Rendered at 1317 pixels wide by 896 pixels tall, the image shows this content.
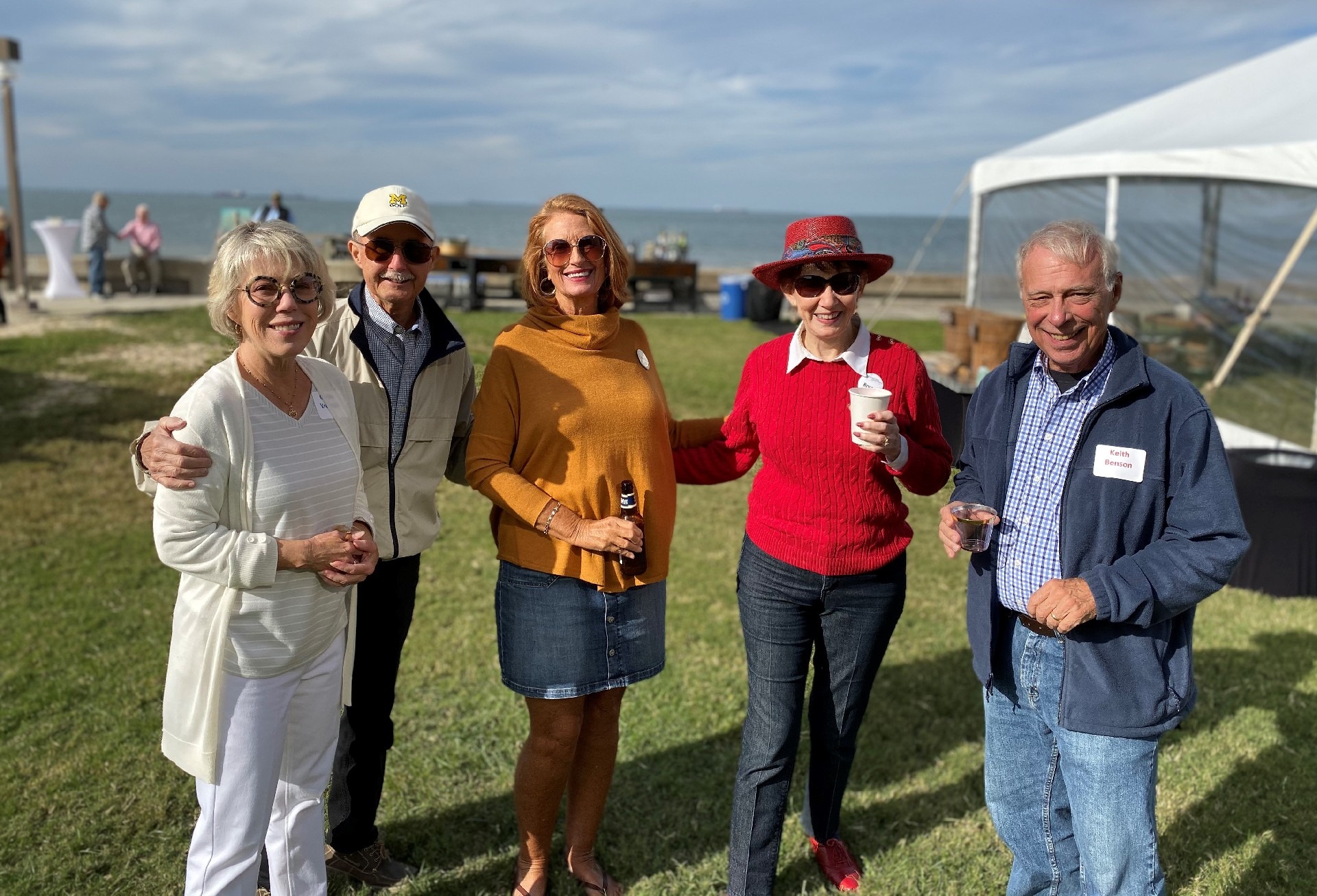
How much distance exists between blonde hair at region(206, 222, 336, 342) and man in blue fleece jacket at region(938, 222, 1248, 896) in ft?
5.43

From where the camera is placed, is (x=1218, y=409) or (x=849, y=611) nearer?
(x=849, y=611)

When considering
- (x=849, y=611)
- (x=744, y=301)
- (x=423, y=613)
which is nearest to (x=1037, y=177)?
(x=744, y=301)

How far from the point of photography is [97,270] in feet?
59.5

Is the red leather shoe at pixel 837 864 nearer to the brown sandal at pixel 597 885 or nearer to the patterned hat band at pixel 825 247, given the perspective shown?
the brown sandal at pixel 597 885

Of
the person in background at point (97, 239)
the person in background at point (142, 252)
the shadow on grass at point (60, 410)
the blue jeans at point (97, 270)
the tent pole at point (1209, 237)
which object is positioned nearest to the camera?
the shadow on grass at point (60, 410)

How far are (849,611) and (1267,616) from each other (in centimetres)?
384

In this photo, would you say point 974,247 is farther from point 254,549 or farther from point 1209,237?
point 254,549

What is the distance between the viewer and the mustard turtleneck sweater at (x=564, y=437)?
2658 millimetres

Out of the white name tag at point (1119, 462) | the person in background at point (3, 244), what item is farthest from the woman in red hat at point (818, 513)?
the person in background at point (3, 244)

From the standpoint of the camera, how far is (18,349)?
1252 centimetres

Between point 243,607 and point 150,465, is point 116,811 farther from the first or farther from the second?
point 150,465

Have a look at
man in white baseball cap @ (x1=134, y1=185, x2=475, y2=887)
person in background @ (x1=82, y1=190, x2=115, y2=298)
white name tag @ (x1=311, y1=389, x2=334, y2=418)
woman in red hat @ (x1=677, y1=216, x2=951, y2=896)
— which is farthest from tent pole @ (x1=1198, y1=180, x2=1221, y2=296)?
person in background @ (x1=82, y1=190, x2=115, y2=298)

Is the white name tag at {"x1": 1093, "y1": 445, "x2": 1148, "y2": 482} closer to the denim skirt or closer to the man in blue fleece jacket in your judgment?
the man in blue fleece jacket

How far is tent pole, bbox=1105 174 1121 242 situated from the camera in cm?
1070
